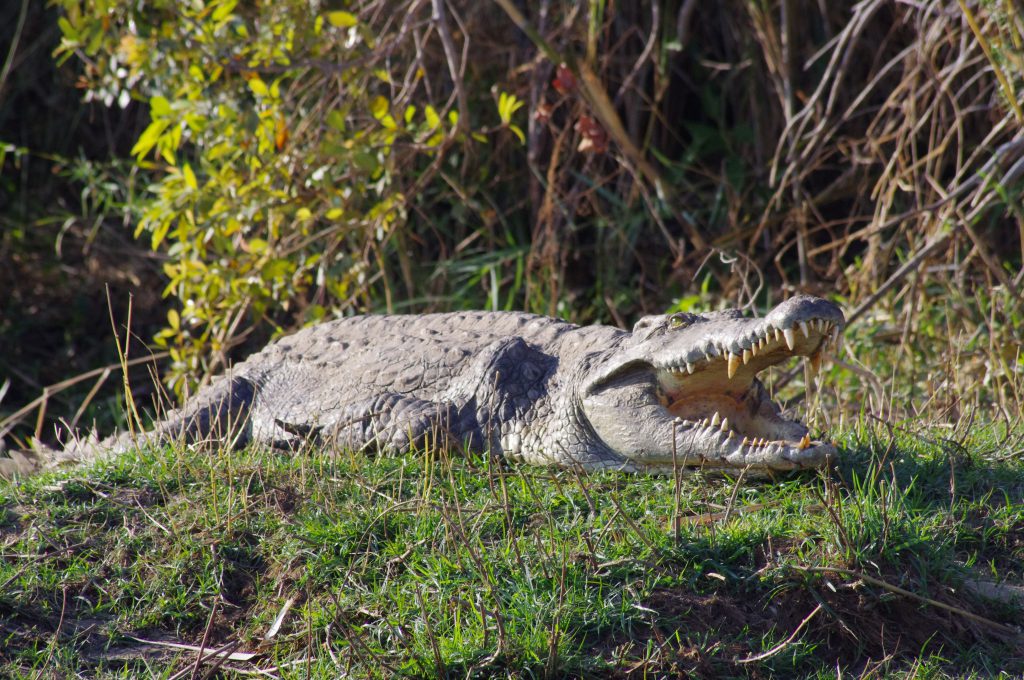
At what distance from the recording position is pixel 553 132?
6.53m

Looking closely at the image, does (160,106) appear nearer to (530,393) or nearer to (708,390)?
(530,393)

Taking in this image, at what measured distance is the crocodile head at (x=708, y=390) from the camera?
3.01 meters

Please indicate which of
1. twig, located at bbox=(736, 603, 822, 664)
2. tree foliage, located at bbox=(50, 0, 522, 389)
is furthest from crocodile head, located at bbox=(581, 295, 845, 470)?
tree foliage, located at bbox=(50, 0, 522, 389)

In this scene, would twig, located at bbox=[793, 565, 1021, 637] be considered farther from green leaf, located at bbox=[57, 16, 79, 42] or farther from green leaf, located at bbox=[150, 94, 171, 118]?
green leaf, located at bbox=[57, 16, 79, 42]

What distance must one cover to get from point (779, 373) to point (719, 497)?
86.3 inches

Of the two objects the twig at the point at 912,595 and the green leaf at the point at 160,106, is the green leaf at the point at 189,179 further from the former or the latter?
the twig at the point at 912,595

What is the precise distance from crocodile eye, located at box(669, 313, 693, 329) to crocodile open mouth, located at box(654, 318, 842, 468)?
160mm

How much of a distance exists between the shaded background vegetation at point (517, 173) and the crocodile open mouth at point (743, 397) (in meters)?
1.10

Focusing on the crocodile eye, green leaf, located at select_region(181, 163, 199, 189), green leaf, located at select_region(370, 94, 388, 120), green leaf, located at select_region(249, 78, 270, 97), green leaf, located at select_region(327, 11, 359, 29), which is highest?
green leaf, located at select_region(327, 11, 359, 29)

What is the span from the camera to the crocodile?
3123 mm

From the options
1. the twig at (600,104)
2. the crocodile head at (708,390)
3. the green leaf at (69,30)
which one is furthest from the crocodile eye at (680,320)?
the green leaf at (69,30)

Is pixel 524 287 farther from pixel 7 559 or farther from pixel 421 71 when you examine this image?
pixel 7 559

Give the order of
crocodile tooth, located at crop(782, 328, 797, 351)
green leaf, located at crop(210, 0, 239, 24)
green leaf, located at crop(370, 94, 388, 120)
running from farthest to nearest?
1. green leaf, located at crop(370, 94, 388, 120)
2. green leaf, located at crop(210, 0, 239, 24)
3. crocodile tooth, located at crop(782, 328, 797, 351)

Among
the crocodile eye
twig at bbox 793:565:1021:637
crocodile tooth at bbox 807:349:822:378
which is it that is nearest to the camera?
twig at bbox 793:565:1021:637
